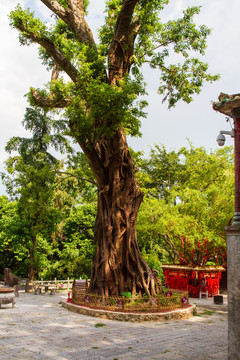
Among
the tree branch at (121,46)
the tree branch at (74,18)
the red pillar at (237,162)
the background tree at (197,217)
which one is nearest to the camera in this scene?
the red pillar at (237,162)

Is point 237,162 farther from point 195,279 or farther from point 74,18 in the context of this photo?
point 195,279

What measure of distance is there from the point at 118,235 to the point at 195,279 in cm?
822

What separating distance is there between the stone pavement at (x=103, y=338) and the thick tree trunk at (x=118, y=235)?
212 cm

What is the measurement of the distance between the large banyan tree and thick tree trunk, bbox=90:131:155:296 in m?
0.04

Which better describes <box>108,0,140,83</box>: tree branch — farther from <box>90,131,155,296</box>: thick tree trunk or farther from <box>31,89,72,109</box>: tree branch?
<box>90,131,155,296</box>: thick tree trunk

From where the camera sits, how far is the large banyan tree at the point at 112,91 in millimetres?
13078

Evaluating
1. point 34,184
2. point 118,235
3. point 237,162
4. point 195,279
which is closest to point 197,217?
point 195,279

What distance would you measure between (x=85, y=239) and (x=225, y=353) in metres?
21.7

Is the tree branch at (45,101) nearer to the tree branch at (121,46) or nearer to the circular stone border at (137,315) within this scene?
the tree branch at (121,46)

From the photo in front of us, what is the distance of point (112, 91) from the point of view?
12.3m

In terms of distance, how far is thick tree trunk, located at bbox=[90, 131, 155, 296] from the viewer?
46.4 ft

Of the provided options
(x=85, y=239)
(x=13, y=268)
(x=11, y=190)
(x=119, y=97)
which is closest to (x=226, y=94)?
(x=119, y=97)

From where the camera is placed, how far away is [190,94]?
56.5 feet

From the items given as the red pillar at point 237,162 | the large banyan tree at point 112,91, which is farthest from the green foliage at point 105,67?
the red pillar at point 237,162
